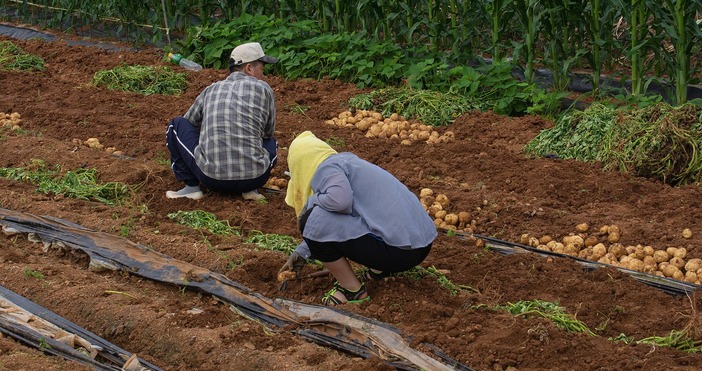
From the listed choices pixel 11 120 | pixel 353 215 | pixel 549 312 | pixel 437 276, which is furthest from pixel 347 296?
pixel 11 120

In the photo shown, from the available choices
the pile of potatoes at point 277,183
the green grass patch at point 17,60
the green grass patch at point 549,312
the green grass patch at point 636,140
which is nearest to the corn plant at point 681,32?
the green grass patch at point 636,140

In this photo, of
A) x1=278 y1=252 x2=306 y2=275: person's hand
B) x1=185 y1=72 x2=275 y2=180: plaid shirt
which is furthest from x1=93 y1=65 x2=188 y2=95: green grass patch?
x1=278 y1=252 x2=306 y2=275: person's hand

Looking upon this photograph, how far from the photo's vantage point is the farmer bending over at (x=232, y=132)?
22.9 feet

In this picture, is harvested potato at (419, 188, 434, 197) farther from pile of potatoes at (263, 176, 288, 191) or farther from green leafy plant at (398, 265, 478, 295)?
green leafy plant at (398, 265, 478, 295)

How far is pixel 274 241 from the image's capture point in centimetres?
638

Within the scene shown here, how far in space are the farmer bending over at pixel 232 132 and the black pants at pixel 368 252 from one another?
2.00 meters

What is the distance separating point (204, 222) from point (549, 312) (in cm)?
262

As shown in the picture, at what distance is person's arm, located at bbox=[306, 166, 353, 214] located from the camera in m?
4.95

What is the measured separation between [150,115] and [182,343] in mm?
5726

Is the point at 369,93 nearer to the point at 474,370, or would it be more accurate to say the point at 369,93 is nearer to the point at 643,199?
the point at 643,199

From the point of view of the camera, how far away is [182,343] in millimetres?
4945

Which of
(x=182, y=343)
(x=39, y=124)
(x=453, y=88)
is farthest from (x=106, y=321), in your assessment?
(x=453, y=88)

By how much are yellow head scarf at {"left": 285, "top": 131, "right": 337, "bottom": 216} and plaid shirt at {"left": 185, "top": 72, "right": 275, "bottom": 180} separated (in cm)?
173

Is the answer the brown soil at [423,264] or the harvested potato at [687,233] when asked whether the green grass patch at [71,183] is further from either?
the harvested potato at [687,233]
